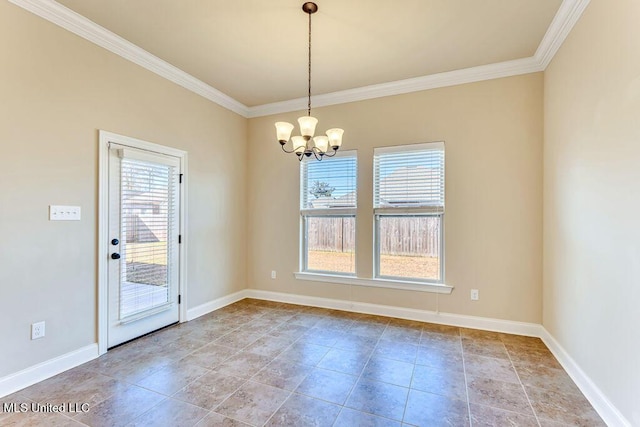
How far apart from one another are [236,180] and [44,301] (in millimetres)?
2701

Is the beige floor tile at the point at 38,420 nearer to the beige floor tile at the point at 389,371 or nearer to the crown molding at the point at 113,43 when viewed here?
the beige floor tile at the point at 389,371

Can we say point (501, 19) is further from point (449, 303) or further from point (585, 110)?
point (449, 303)

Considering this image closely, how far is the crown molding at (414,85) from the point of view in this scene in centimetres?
331

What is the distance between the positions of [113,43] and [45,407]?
10.2 feet

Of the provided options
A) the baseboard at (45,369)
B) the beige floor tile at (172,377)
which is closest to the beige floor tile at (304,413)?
the beige floor tile at (172,377)

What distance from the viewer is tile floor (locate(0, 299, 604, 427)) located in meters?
1.98

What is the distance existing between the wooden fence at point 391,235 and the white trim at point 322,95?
5.51 ft

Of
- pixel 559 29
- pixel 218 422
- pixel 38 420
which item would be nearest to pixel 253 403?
pixel 218 422

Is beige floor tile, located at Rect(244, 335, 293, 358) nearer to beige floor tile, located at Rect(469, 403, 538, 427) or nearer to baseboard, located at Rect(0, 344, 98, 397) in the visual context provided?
baseboard, located at Rect(0, 344, 98, 397)

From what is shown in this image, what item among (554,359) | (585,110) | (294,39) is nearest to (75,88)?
(294,39)

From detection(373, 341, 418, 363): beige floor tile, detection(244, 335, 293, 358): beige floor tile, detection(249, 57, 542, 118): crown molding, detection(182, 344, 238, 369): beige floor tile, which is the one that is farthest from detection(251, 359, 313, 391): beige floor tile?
detection(249, 57, 542, 118): crown molding

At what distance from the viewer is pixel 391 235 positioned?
13.0 feet

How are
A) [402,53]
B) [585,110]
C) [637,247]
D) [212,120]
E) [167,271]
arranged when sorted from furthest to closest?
[212,120]
[167,271]
[402,53]
[585,110]
[637,247]

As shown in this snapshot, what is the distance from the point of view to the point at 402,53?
3.16 m
